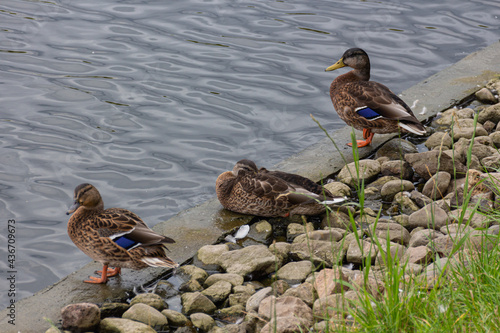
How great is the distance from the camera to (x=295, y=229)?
498cm

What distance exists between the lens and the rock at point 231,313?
3.93m

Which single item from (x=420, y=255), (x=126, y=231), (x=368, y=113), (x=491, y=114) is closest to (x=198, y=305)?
(x=126, y=231)

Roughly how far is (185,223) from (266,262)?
1.03 meters

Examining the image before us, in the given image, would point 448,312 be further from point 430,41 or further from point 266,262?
point 430,41

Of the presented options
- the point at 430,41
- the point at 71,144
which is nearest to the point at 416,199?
the point at 71,144

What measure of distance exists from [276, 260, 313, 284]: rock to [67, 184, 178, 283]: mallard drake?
74 centimetres

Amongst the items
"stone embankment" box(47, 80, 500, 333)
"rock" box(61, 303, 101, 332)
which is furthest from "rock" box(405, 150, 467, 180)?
"rock" box(61, 303, 101, 332)

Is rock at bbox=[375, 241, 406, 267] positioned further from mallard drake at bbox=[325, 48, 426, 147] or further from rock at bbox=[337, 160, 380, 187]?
mallard drake at bbox=[325, 48, 426, 147]

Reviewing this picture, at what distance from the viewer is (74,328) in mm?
3756

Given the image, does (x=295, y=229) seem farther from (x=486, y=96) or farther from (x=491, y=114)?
(x=486, y=96)

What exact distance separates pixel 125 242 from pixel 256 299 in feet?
3.37

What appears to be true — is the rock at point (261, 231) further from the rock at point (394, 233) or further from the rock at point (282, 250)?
the rock at point (394, 233)

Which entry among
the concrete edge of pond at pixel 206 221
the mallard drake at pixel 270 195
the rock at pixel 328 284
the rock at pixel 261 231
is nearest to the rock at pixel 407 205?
the mallard drake at pixel 270 195

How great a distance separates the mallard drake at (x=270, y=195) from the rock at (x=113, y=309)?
59.5 inches
